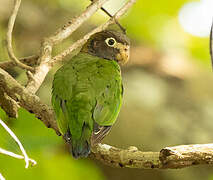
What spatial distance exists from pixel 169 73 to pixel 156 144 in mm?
1077

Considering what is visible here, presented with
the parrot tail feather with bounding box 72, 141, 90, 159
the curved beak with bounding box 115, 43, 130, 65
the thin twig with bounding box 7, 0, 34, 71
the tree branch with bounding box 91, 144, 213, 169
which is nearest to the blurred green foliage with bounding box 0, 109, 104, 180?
the thin twig with bounding box 7, 0, 34, 71

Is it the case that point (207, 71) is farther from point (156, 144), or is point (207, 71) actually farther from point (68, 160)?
point (68, 160)

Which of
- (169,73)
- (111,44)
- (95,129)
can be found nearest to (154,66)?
(169,73)

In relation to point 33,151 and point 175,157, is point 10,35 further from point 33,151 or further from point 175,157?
point 175,157

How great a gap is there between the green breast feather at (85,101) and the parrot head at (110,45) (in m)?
0.24

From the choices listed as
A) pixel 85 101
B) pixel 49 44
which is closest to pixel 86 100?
pixel 85 101

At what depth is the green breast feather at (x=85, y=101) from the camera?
7.86ft

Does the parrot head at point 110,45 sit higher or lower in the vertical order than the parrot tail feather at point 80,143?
higher

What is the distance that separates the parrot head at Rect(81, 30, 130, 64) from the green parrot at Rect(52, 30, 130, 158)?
0.38 feet

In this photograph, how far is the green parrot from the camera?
239 cm

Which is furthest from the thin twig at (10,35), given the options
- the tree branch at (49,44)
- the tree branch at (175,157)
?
the tree branch at (175,157)

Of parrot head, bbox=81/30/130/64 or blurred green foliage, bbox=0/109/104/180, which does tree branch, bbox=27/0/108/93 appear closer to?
parrot head, bbox=81/30/130/64

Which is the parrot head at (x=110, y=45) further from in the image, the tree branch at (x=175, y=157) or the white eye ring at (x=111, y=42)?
the tree branch at (x=175, y=157)

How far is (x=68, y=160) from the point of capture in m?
3.55
